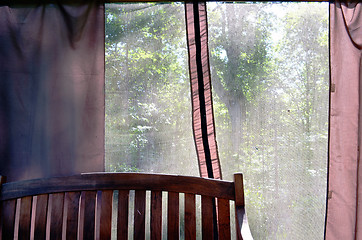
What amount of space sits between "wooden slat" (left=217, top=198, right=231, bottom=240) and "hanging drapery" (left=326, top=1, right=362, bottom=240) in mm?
937

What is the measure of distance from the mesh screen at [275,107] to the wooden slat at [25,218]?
1034 millimetres

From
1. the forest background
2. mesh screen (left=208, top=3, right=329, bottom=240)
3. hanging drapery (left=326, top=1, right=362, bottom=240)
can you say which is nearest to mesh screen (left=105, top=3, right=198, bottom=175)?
the forest background

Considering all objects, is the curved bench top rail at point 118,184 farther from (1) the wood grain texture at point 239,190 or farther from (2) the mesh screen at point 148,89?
(2) the mesh screen at point 148,89

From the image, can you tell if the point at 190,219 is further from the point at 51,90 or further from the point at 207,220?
the point at 51,90

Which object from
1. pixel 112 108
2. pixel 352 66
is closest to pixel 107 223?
pixel 112 108

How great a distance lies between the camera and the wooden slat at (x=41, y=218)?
3.05ft

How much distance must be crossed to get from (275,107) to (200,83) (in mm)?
491

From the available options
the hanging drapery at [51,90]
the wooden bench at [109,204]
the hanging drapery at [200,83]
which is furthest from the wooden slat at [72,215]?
the hanging drapery at [200,83]

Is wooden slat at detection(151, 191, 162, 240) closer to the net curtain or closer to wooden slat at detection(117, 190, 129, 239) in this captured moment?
wooden slat at detection(117, 190, 129, 239)

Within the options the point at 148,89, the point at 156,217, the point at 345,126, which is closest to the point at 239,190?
the point at 156,217

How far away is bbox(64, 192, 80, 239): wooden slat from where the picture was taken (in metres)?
0.95

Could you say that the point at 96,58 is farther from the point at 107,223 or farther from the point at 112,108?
the point at 107,223

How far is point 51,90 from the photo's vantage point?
→ 149 centimetres

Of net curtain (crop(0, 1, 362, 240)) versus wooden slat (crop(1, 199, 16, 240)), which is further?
net curtain (crop(0, 1, 362, 240))
